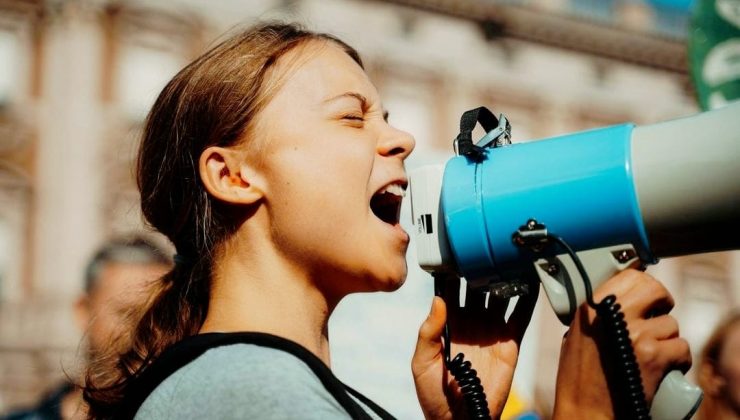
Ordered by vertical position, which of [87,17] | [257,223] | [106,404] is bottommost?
[106,404]

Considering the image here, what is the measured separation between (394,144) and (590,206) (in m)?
0.41

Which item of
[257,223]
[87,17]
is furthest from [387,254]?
[87,17]

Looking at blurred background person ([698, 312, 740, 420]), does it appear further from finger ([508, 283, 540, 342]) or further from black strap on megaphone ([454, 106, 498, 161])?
black strap on megaphone ([454, 106, 498, 161])

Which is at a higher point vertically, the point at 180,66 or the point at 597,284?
the point at 180,66

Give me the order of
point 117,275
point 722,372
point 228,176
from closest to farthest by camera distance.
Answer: point 228,176
point 722,372
point 117,275

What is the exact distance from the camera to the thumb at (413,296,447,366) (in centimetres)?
172

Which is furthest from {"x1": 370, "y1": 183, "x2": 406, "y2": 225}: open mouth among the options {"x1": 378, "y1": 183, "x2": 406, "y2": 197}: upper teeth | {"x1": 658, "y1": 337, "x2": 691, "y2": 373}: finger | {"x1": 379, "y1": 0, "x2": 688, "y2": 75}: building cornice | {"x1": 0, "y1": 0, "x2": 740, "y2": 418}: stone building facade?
{"x1": 379, "y1": 0, "x2": 688, "y2": 75}: building cornice

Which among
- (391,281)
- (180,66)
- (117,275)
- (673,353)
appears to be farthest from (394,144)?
(180,66)

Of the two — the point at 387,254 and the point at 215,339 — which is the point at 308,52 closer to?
the point at 387,254

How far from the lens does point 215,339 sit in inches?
55.2

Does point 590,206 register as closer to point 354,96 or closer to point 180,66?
point 354,96

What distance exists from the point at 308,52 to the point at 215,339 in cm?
64

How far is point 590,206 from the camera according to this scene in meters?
1.51

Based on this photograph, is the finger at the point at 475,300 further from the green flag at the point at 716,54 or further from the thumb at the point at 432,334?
the green flag at the point at 716,54
